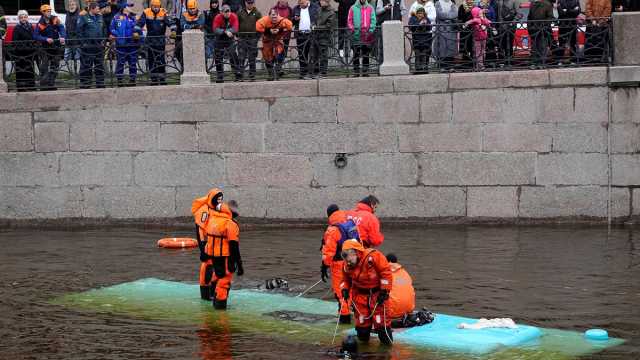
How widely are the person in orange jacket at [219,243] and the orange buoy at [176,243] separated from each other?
3.92 meters

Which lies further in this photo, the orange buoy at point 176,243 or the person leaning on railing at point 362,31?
the person leaning on railing at point 362,31

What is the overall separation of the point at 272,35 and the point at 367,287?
27.5ft

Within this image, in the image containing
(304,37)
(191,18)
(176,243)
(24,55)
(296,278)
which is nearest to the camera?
(296,278)

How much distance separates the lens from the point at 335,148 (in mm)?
18812

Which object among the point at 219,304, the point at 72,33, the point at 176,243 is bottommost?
the point at 219,304

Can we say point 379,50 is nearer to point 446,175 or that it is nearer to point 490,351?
point 446,175

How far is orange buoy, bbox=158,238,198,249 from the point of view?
17.6 m

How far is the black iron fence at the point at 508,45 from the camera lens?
1839 centimetres

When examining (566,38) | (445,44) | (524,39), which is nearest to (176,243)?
(445,44)

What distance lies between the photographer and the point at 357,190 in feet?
61.5

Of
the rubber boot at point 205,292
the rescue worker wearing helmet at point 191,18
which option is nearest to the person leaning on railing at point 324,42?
the rescue worker wearing helmet at point 191,18

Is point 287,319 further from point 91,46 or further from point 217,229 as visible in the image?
point 91,46

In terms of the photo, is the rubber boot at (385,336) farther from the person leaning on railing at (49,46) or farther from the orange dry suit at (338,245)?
the person leaning on railing at (49,46)

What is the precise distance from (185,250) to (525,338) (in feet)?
23.4
